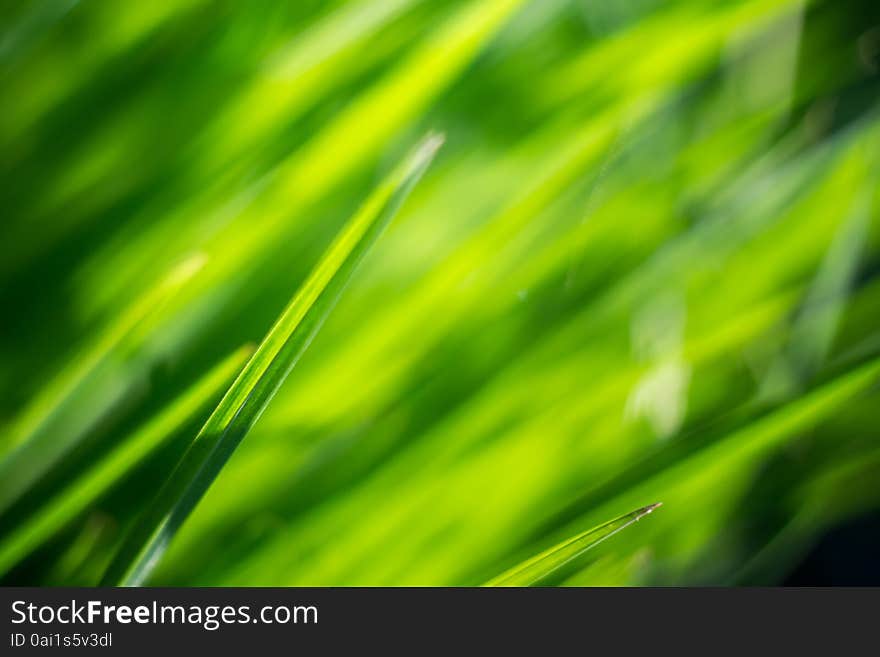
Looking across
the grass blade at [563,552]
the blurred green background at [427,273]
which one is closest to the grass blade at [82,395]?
the blurred green background at [427,273]

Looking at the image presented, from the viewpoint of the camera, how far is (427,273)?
0.31 m

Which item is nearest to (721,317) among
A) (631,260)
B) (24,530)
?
(631,260)

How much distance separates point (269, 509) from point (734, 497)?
22 centimetres

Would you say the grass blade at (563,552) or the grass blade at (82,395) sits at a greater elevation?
the grass blade at (82,395)

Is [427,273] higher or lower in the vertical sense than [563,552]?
higher

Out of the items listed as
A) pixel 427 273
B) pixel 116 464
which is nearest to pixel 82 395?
pixel 116 464

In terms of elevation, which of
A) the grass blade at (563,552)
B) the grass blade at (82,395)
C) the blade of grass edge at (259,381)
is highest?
the grass blade at (82,395)

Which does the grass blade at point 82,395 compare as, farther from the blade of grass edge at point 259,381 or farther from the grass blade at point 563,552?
the grass blade at point 563,552

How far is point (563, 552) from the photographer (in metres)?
0.28

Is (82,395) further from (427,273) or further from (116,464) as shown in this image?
(427,273)

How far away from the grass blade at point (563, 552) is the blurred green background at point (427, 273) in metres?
0.03

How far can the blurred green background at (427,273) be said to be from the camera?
29 centimetres

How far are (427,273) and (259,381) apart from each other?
0.10 m

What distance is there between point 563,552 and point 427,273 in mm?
124
